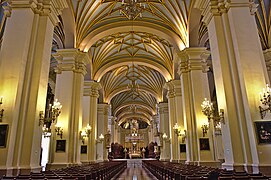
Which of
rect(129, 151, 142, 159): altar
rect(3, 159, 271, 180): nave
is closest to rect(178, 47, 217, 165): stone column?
rect(3, 159, 271, 180): nave

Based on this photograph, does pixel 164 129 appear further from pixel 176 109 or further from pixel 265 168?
pixel 265 168

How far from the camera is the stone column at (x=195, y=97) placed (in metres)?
9.98

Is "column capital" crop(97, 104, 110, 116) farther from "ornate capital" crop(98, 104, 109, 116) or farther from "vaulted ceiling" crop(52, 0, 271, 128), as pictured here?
"vaulted ceiling" crop(52, 0, 271, 128)

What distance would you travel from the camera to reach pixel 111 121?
2984cm

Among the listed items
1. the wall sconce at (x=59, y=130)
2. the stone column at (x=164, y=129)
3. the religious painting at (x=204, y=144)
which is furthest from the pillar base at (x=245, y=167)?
the stone column at (x=164, y=129)

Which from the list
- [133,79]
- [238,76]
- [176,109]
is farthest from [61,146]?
[133,79]

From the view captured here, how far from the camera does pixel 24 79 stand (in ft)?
20.5

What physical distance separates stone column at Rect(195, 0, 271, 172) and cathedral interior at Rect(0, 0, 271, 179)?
1.1 inches

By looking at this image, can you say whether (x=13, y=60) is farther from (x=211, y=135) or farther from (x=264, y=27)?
(x=264, y=27)

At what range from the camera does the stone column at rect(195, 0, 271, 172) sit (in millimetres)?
5785

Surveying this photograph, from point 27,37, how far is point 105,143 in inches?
631

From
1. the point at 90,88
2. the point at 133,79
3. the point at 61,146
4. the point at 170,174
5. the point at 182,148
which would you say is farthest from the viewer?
the point at 133,79

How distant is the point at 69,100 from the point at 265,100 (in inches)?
327

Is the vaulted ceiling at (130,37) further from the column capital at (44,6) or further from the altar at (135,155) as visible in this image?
the altar at (135,155)
